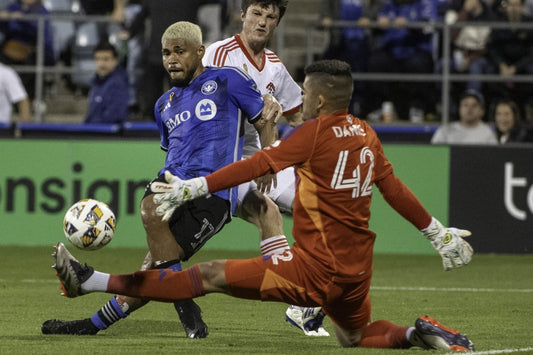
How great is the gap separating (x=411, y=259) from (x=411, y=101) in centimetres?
355

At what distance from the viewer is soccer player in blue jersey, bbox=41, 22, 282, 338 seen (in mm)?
7184

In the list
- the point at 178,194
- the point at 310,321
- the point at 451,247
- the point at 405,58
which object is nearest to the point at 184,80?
the point at 178,194

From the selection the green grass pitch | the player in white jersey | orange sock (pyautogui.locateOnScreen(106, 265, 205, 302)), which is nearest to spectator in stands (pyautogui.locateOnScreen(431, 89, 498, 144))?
the green grass pitch

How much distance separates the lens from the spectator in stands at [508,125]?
14.4 m

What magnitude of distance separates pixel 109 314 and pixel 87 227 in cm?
68

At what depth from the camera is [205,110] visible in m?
7.43

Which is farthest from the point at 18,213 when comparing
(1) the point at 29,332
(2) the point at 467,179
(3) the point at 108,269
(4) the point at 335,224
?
(4) the point at 335,224

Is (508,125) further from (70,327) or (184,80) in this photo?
(70,327)

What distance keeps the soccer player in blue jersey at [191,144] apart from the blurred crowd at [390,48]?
7.80 metres

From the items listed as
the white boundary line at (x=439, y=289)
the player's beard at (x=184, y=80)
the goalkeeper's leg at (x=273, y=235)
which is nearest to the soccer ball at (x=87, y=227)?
the player's beard at (x=184, y=80)

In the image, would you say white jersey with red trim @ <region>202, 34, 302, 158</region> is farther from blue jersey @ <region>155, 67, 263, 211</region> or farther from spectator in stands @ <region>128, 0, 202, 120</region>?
spectator in stands @ <region>128, 0, 202, 120</region>

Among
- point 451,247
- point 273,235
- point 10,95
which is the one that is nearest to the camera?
point 451,247

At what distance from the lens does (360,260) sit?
20.9 ft

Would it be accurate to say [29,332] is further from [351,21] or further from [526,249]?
[351,21]
